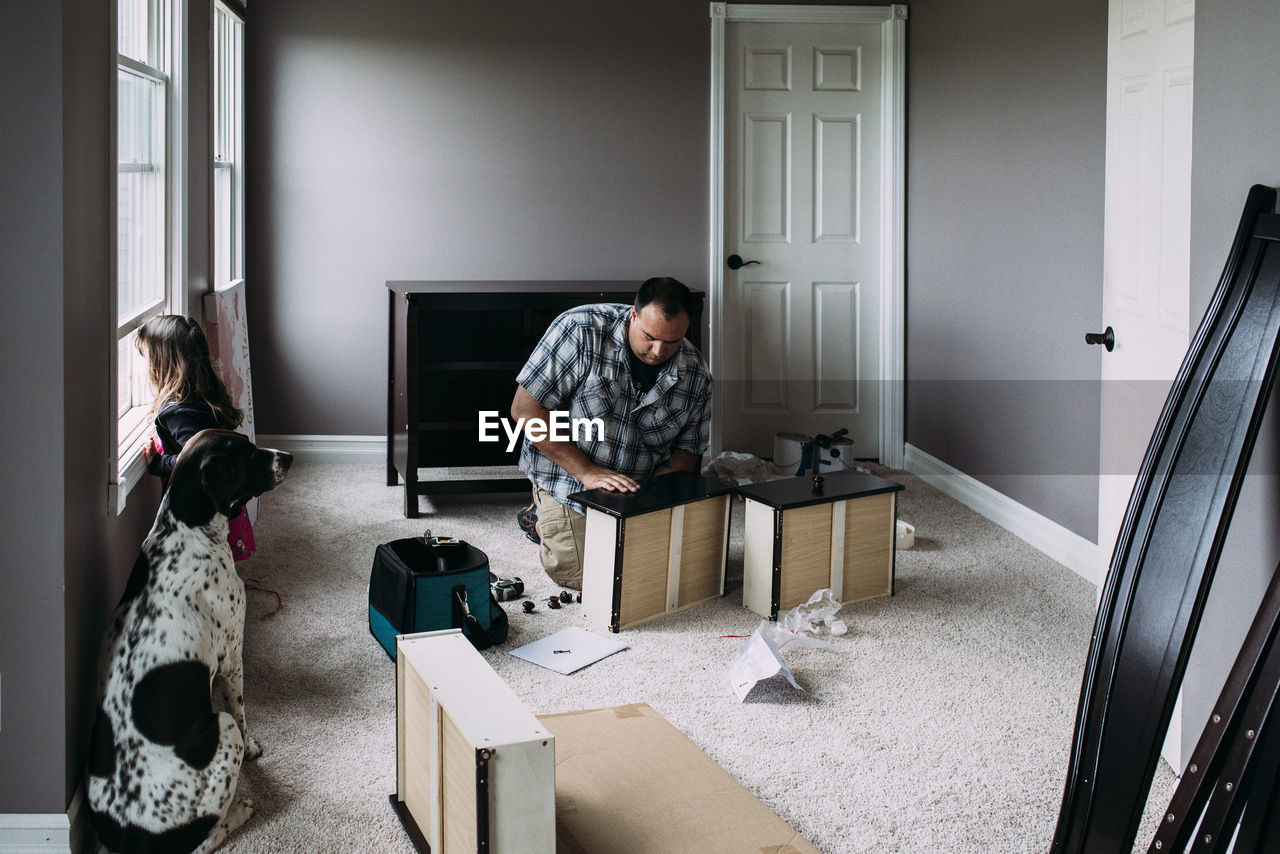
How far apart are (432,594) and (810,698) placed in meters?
0.98

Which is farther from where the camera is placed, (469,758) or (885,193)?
(885,193)

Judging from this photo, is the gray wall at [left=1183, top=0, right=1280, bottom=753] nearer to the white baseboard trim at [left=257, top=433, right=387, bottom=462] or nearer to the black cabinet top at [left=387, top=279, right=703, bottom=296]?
the black cabinet top at [left=387, top=279, right=703, bottom=296]

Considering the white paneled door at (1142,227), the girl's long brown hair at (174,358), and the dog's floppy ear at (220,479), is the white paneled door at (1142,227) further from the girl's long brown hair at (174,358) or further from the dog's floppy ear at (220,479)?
the girl's long brown hair at (174,358)

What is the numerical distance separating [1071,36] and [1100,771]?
2.64 metres

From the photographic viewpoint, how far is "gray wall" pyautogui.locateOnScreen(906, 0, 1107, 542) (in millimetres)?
3699

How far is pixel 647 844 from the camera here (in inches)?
79.7

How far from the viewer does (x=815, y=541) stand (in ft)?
10.9

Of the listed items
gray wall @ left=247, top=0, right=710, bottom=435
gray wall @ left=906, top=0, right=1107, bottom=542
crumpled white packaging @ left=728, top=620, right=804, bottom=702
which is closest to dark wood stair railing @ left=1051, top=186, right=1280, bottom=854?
crumpled white packaging @ left=728, top=620, right=804, bottom=702

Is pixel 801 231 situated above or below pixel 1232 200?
above

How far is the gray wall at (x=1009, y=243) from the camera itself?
146 inches

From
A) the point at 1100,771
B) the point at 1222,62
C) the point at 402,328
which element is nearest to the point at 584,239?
the point at 402,328

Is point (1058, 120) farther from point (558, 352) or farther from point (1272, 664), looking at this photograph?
point (1272, 664)

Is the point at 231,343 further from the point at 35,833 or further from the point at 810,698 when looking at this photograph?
the point at 810,698

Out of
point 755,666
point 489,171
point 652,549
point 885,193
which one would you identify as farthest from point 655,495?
point 885,193
